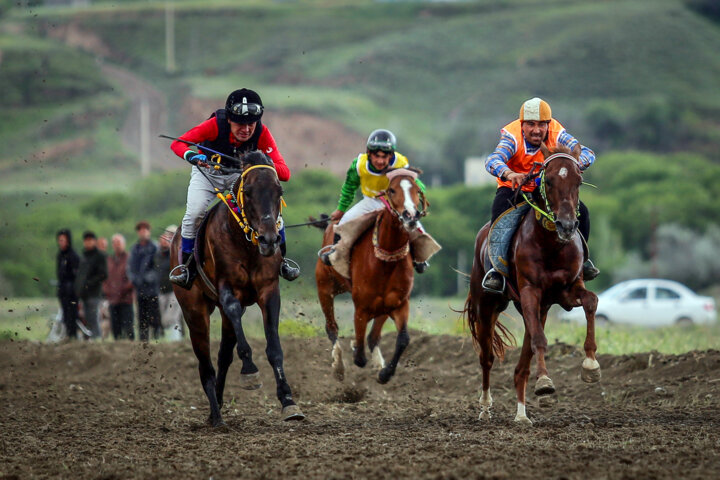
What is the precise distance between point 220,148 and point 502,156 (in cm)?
283

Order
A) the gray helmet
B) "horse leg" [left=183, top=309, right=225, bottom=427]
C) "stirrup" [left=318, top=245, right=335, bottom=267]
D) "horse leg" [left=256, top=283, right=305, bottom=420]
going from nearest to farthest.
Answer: "horse leg" [left=256, top=283, right=305, bottom=420]
"horse leg" [left=183, top=309, right=225, bottom=427]
the gray helmet
"stirrup" [left=318, top=245, right=335, bottom=267]

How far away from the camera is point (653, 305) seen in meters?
33.2

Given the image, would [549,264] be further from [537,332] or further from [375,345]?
[375,345]

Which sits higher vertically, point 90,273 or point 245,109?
point 245,109

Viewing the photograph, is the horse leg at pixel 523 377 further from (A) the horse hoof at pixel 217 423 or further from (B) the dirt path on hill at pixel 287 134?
(B) the dirt path on hill at pixel 287 134

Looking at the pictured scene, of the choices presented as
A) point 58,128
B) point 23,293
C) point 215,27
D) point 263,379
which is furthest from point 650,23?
point 263,379

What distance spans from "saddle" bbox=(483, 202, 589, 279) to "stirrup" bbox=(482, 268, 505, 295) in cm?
8

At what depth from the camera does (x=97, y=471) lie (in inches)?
316

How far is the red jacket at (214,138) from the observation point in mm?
10945

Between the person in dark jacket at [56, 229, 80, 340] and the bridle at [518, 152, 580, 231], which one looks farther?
the person in dark jacket at [56, 229, 80, 340]

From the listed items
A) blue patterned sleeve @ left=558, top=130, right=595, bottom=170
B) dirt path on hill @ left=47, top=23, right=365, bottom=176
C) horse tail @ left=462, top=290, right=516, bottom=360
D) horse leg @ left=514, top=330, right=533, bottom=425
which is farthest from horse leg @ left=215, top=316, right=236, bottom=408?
dirt path on hill @ left=47, top=23, right=365, bottom=176

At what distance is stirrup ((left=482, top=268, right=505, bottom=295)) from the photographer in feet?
34.9

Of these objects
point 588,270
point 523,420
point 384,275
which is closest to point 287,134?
point 384,275

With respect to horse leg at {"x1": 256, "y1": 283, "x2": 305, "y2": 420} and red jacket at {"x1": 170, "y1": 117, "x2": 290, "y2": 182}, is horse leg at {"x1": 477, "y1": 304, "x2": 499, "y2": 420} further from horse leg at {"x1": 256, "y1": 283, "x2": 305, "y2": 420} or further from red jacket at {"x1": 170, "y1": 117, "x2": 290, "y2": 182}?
red jacket at {"x1": 170, "y1": 117, "x2": 290, "y2": 182}
